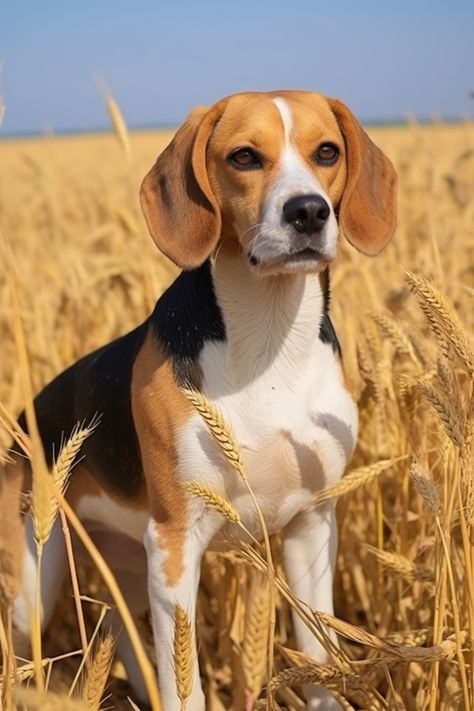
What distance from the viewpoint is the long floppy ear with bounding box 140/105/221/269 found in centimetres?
292

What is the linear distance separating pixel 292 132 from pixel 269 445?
94 cm

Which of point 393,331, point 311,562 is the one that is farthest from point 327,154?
point 311,562

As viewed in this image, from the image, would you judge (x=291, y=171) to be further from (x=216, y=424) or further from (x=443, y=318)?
(x=216, y=424)

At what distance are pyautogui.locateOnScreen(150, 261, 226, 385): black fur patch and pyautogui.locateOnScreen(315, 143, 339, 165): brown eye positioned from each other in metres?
0.47

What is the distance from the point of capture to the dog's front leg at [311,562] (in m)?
3.32

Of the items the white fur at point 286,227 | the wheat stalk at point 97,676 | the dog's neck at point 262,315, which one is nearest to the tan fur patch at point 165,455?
the dog's neck at point 262,315

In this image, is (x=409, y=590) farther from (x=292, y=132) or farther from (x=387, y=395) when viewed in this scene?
(x=292, y=132)

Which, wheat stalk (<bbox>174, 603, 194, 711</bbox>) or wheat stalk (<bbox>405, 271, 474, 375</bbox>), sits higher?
wheat stalk (<bbox>405, 271, 474, 375</bbox>)

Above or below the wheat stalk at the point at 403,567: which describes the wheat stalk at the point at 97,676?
above

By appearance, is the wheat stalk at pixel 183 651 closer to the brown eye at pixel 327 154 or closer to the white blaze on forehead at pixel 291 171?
the white blaze on forehead at pixel 291 171

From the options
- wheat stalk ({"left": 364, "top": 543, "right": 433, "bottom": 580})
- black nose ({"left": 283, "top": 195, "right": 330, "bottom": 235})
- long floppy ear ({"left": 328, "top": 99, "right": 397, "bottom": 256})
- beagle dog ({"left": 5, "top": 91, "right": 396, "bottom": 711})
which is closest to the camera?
black nose ({"left": 283, "top": 195, "right": 330, "bottom": 235})

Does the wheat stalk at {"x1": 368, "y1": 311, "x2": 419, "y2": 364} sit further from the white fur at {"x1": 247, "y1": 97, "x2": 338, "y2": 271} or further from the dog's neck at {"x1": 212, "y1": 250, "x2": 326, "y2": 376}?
the white fur at {"x1": 247, "y1": 97, "x2": 338, "y2": 271}

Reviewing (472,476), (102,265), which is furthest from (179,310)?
(102,265)

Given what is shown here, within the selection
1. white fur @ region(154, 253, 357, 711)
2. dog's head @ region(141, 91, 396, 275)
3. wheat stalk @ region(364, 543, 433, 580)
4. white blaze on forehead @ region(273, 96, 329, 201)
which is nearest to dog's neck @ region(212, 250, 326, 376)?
white fur @ region(154, 253, 357, 711)
